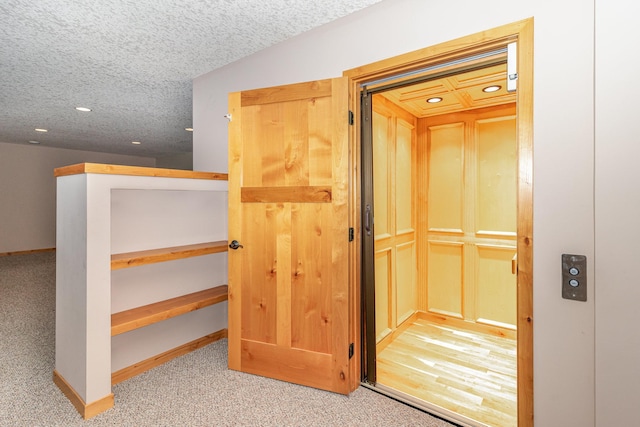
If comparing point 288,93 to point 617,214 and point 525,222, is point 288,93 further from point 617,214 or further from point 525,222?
point 617,214

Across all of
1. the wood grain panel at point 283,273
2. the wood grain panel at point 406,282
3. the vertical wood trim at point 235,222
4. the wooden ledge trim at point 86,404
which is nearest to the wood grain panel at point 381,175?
the wood grain panel at point 406,282

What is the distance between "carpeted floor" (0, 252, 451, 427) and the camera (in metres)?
1.93

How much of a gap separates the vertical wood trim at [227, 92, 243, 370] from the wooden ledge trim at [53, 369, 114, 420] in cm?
79

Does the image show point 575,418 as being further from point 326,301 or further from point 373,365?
point 326,301

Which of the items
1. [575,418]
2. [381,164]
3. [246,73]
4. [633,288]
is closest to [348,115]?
[381,164]

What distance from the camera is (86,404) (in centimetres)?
197

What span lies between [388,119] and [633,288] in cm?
224

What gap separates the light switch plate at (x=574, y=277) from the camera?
57.4 inches

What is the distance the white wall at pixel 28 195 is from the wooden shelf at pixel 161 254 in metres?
7.45

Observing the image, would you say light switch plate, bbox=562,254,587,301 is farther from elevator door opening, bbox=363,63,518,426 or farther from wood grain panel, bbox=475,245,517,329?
wood grain panel, bbox=475,245,517,329

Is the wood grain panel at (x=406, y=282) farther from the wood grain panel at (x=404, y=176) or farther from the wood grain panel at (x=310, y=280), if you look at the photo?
the wood grain panel at (x=310, y=280)

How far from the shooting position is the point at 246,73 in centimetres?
284

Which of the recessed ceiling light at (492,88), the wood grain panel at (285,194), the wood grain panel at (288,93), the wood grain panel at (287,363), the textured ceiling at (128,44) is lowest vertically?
the wood grain panel at (287,363)

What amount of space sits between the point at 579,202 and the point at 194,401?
2.40 metres
